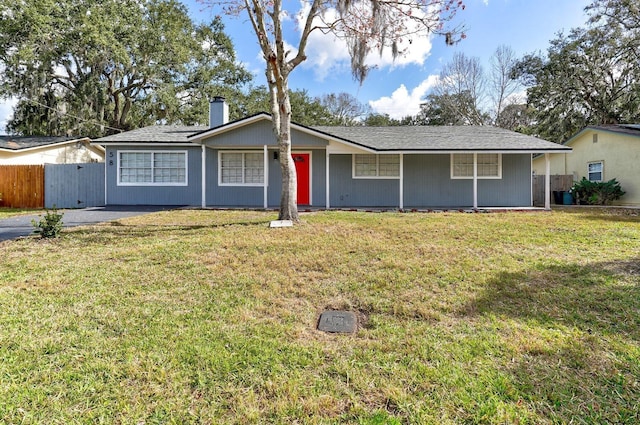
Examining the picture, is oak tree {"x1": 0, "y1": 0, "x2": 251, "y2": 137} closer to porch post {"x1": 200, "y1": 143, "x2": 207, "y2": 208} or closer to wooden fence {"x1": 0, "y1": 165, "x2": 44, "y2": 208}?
wooden fence {"x1": 0, "y1": 165, "x2": 44, "y2": 208}

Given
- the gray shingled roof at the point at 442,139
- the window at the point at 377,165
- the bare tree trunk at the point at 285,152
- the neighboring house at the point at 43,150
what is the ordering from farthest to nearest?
1. the neighboring house at the point at 43,150
2. the window at the point at 377,165
3. the gray shingled roof at the point at 442,139
4. the bare tree trunk at the point at 285,152

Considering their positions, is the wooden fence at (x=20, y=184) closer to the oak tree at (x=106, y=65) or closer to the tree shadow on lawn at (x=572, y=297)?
the oak tree at (x=106, y=65)

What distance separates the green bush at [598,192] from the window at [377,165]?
889cm

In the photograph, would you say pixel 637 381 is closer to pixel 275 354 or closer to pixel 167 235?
pixel 275 354

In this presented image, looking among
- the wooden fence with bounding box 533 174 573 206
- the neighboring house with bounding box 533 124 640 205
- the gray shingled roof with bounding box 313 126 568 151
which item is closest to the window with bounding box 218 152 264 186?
the gray shingled roof with bounding box 313 126 568 151

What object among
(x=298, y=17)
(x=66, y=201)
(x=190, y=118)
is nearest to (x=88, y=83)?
(x=190, y=118)

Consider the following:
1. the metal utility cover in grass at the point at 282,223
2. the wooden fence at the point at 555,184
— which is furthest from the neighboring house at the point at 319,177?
the metal utility cover in grass at the point at 282,223

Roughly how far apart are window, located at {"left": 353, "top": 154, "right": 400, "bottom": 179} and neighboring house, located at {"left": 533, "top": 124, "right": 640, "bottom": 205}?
1005cm

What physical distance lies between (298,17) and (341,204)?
6.69 meters

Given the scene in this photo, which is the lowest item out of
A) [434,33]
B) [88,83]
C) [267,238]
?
[267,238]

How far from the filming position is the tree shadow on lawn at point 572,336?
2.06m

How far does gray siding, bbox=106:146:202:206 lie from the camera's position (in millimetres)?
13234

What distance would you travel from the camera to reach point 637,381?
2238mm

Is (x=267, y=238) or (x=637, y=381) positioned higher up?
(x=267, y=238)
